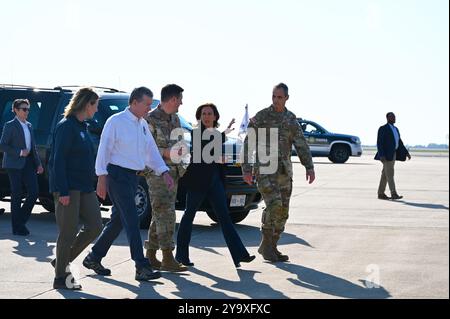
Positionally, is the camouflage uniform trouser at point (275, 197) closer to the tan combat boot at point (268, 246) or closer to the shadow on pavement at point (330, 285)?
the tan combat boot at point (268, 246)

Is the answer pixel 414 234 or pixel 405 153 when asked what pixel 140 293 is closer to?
pixel 414 234

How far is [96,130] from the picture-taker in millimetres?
12727

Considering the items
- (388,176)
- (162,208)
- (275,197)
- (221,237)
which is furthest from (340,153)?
(162,208)

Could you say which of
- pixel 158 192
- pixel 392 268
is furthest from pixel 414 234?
pixel 158 192

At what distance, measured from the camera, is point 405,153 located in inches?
760

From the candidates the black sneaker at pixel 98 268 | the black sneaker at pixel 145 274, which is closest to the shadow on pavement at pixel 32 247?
the black sneaker at pixel 98 268

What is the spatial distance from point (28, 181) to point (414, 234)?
5.16 m

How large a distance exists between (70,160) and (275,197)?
2.50 m

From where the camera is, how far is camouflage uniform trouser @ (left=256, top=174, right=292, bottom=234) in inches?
382

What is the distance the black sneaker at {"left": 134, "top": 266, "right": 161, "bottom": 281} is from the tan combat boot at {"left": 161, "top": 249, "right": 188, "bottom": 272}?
25.7 inches

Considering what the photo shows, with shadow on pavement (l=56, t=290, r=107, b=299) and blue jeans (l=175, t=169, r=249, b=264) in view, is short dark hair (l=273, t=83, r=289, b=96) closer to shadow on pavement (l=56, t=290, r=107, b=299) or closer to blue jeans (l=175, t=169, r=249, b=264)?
blue jeans (l=175, t=169, r=249, b=264)

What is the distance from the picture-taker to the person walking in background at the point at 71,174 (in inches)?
317

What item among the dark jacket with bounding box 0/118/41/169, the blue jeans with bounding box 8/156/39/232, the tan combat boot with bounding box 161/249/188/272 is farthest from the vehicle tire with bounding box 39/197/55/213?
the tan combat boot with bounding box 161/249/188/272

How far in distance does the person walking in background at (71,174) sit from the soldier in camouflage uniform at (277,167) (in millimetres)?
2107
